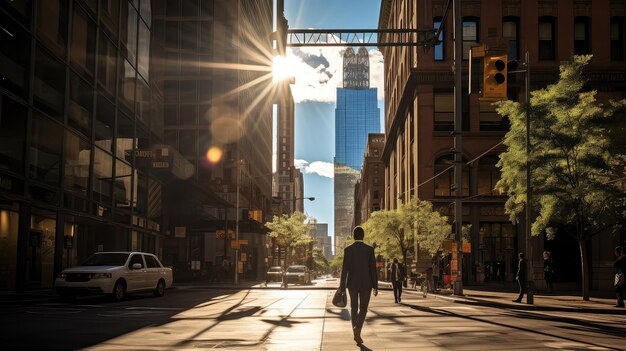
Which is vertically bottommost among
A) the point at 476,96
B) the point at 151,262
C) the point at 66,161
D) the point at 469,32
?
the point at 151,262

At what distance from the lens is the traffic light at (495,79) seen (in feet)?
51.5

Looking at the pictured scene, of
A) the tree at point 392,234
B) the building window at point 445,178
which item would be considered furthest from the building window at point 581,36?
the tree at point 392,234

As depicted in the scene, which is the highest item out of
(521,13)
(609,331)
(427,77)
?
(521,13)

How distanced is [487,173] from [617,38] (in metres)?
13.3

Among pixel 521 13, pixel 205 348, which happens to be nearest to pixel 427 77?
pixel 521 13

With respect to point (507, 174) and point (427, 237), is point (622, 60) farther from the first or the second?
point (507, 174)

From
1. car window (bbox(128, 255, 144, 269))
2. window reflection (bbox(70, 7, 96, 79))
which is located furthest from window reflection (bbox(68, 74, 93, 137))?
car window (bbox(128, 255, 144, 269))

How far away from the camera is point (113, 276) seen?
2105 cm

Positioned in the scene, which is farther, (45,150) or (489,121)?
(489,121)

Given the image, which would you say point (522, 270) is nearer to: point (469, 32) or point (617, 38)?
point (469, 32)

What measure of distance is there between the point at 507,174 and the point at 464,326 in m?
14.5

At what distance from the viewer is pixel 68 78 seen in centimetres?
2848

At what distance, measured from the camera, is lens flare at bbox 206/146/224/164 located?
66688 mm

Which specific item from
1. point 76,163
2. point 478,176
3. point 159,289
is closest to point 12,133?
point 76,163
